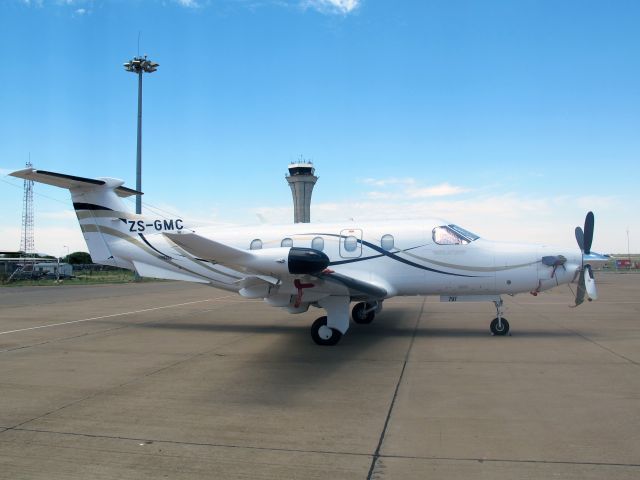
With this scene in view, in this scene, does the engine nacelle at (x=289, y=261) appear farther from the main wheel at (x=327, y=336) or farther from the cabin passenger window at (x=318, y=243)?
the cabin passenger window at (x=318, y=243)

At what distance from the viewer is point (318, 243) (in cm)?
1252

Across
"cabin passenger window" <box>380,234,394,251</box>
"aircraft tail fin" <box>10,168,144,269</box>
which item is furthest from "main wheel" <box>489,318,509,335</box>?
"aircraft tail fin" <box>10,168,144,269</box>

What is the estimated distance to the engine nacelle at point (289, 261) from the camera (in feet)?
27.7

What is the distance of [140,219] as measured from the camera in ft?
46.7

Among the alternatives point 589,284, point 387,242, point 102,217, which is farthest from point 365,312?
point 102,217

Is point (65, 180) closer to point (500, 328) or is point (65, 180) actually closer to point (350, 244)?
point (350, 244)

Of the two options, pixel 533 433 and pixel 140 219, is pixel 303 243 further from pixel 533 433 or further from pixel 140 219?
pixel 533 433

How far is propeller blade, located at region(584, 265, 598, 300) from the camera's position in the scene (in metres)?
11.0

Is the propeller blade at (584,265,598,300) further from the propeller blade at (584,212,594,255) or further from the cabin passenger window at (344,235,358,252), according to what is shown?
the cabin passenger window at (344,235,358,252)

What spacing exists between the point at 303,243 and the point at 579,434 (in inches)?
325

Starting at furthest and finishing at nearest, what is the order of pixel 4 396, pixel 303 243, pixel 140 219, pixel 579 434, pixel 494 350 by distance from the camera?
1. pixel 140 219
2. pixel 303 243
3. pixel 494 350
4. pixel 4 396
5. pixel 579 434

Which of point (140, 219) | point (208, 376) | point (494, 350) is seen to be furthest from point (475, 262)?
point (140, 219)

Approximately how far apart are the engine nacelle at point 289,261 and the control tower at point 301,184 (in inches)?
3275

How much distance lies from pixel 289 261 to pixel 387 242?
14.3 ft
